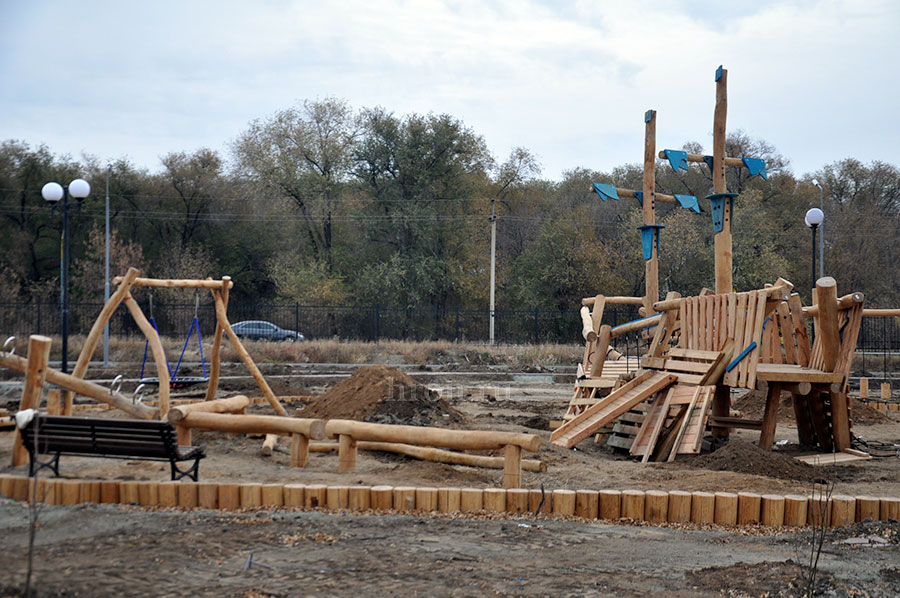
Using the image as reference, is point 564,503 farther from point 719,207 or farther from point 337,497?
point 719,207

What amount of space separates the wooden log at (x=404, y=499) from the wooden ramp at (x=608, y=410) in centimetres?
391

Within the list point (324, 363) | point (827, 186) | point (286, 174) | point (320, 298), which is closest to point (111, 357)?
point (324, 363)

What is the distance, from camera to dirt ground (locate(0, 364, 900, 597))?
14.5 ft

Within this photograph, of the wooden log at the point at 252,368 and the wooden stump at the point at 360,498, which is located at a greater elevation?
the wooden log at the point at 252,368

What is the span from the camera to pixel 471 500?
21.3ft

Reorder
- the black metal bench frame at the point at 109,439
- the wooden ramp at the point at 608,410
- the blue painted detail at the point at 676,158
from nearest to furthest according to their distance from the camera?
the black metal bench frame at the point at 109,439
the wooden ramp at the point at 608,410
the blue painted detail at the point at 676,158

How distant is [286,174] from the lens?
43.2 meters

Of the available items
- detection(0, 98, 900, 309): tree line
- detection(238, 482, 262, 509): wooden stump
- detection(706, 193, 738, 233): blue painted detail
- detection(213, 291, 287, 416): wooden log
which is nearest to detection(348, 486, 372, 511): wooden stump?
detection(238, 482, 262, 509): wooden stump

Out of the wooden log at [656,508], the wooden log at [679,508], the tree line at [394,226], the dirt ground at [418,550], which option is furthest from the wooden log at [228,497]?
the tree line at [394,226]

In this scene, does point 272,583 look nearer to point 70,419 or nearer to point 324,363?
point 70,419

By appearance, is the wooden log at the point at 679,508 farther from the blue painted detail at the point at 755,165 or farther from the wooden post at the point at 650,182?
the blue painted detail at the point at 755,165

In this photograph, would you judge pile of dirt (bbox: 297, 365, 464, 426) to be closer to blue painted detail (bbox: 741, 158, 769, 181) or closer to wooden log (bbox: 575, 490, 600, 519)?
wooden log (bbox: 575, 490, 600, 519)

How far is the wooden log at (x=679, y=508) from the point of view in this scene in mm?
6418

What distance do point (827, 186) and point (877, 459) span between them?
4210 centimetres
